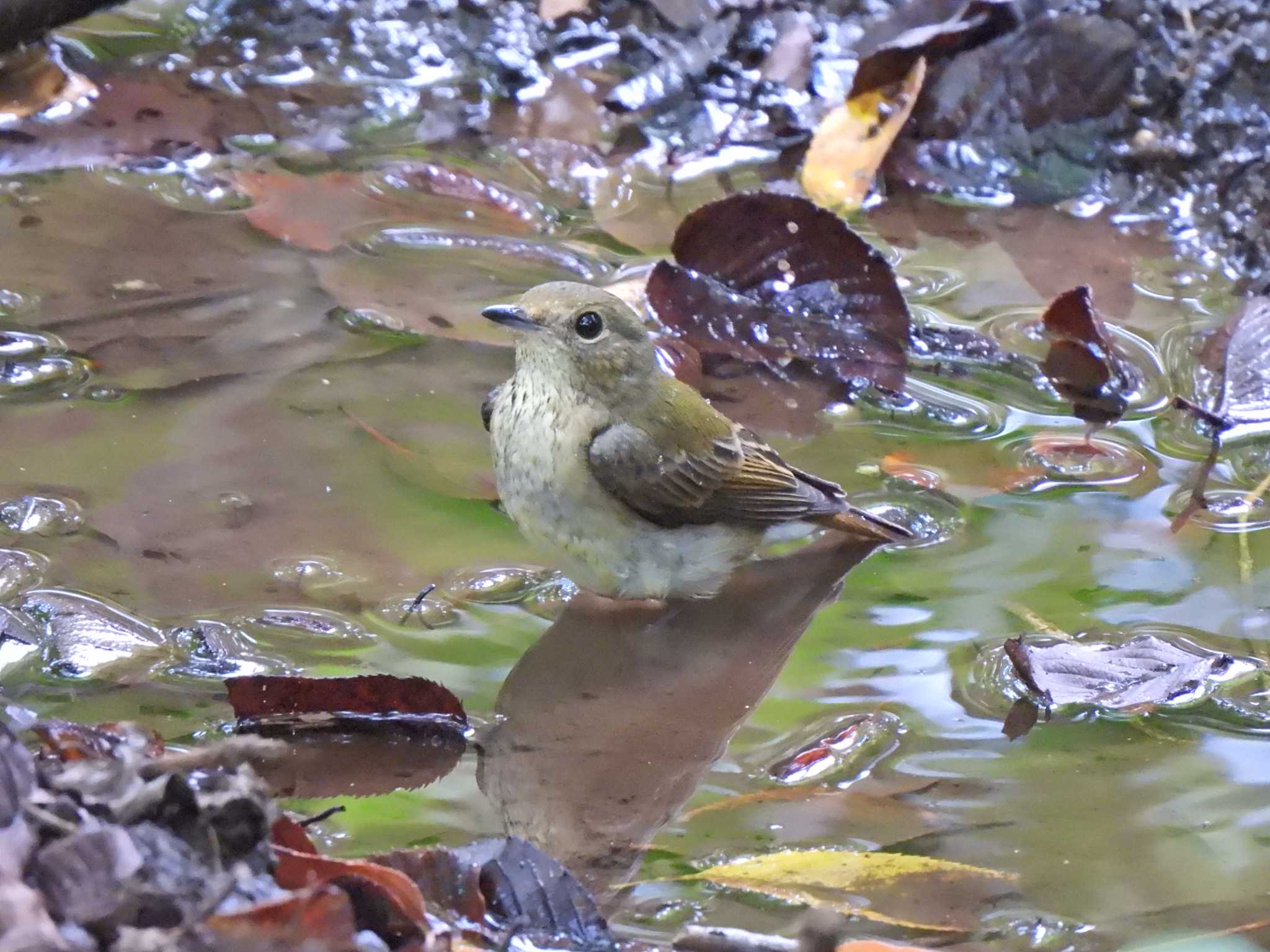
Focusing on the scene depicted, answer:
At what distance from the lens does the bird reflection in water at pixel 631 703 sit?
3008 millimetres

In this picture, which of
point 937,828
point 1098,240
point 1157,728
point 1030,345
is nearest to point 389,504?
point 937,828

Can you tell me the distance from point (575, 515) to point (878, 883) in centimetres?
143

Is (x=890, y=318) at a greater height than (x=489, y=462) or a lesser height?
greater

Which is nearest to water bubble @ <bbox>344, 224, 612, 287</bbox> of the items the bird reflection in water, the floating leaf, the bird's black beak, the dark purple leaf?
the bird's black beak

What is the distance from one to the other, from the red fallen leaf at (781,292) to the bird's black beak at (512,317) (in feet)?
3.42

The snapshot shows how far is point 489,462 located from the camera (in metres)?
4.38

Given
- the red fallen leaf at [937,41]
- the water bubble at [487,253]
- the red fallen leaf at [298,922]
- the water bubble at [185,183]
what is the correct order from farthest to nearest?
1. the red fallen leaf at [937,41]
2. the water bubble at [185,183]
3. the water bubble at [487,253]
4. the red fallen leaf at [298,922]

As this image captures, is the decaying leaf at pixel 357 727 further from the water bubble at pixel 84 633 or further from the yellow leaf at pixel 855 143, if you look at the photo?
the yellow leaf at pixel 855 143

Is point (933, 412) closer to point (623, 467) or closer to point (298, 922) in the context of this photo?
point (623, 467)

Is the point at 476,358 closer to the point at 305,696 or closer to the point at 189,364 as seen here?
the point at 189,364

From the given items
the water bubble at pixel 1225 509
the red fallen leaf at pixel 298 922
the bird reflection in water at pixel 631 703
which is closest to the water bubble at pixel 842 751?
the bird reflection in water at pixel 631 703

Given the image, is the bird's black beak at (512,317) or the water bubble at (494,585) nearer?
the water bubble at (494,585)

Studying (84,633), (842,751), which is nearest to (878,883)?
(842,751)

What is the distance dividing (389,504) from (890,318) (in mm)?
1978
